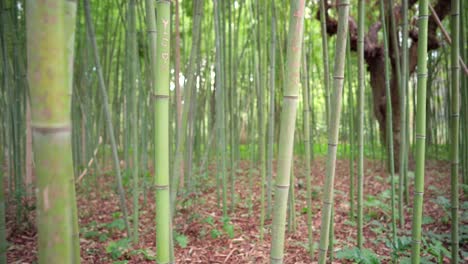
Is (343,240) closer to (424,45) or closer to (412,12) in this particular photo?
(424,45)

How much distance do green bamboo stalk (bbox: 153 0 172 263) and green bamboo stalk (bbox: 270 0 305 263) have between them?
0.89ft

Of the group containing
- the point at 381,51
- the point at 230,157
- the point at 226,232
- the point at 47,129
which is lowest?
the point at 226,232

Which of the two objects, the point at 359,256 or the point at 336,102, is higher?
the point at 336,102

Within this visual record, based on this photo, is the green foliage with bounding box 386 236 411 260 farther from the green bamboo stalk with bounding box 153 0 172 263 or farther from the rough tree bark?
the rough tree bark

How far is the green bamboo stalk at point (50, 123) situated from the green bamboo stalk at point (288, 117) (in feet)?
1.55

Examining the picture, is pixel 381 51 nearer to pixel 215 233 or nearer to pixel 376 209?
pixel 376 209

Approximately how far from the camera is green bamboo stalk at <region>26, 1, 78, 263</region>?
1.74 ft

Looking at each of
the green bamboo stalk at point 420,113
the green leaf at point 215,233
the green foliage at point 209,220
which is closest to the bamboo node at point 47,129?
the green bamboo stalk at point 420,113

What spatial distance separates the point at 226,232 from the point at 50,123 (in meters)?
1.67

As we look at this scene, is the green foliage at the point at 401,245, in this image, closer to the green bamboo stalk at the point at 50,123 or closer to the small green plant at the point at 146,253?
the small green plant at the point at 146,253

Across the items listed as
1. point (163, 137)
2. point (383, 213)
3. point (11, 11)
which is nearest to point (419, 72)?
point (163, 137)

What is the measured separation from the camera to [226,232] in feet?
6.84

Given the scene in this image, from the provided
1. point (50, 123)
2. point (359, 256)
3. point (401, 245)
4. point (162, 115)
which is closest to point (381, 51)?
point (401, 245)

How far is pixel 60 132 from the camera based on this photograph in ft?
1.84
